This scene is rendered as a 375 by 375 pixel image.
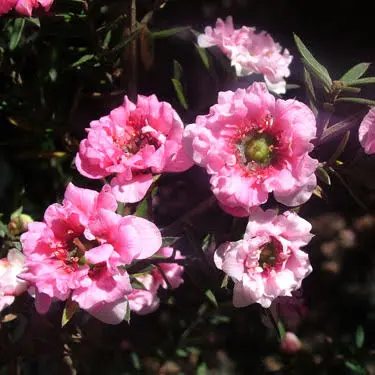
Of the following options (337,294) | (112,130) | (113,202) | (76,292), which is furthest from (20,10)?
(337,294)

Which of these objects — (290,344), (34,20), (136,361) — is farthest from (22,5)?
(290,344)

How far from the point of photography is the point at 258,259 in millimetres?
901

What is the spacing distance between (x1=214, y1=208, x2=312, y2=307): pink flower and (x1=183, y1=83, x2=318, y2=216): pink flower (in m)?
0.03

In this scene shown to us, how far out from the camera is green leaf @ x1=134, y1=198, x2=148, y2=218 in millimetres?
978

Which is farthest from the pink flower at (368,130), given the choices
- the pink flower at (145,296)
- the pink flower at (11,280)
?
the pink flower at (11,280)

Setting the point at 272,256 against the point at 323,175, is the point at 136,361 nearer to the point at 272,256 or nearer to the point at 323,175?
the point at 272,256

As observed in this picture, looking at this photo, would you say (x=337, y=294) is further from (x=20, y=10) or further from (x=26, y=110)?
(x=20, y=10)

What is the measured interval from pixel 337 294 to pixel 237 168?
95 centimetres

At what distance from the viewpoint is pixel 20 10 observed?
3.23 feet

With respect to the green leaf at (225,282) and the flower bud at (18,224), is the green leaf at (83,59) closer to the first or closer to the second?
the flower bud at (18,224)

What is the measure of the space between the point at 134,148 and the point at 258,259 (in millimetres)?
281

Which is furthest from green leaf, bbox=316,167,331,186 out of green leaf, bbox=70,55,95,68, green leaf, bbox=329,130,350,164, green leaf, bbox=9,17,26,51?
green leaf, bbox=9,17,26,51

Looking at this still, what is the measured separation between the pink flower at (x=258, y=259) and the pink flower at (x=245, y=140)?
1.3 inches

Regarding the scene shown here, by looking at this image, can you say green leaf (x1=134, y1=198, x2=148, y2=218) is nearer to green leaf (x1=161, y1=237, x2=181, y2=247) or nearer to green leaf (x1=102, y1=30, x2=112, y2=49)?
green leaf (x1=161, y1=237, x2=181, y2=247)
